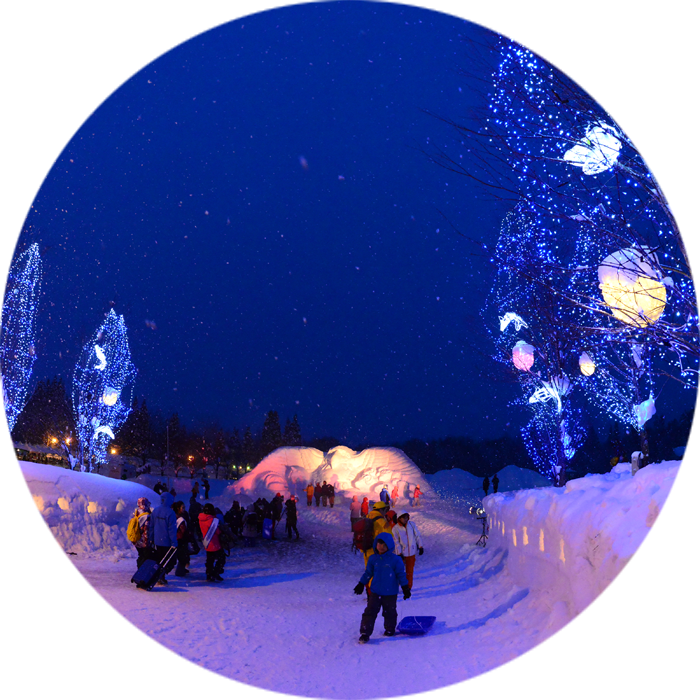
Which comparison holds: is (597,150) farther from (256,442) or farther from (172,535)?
(256,442)

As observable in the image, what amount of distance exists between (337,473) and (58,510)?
23635mm

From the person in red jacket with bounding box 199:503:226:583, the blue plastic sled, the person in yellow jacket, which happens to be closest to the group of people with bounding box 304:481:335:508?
the person in red jacket with bounding box 199:503:226:583

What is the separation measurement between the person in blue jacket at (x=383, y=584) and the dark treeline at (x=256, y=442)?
44.4 meters

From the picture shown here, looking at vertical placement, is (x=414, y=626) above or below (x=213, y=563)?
above

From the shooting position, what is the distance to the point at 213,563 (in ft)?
36.3

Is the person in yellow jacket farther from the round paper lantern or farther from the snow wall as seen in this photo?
the round paper lantern

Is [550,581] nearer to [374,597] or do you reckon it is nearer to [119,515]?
[374,597]

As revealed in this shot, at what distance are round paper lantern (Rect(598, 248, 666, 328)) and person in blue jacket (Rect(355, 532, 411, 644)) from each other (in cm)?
384

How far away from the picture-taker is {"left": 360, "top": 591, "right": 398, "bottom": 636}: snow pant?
22.6 ft

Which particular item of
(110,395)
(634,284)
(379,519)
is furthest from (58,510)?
(110,395)

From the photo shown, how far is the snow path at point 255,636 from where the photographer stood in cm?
513

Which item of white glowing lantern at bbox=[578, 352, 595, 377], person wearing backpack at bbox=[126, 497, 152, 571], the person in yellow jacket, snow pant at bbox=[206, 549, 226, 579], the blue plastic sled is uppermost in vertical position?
white glowing lantern at bbox=[578, 352, 595, 377]

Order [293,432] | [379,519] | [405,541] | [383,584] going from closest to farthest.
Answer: [383,584], [379,519], [405,541], [293,432]

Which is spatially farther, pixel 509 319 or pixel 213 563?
pixel 509 319
